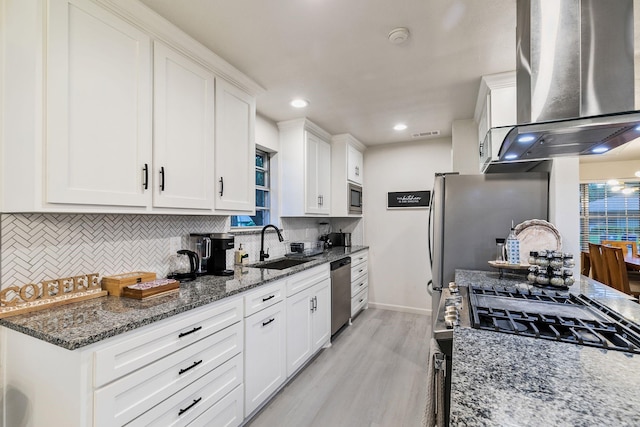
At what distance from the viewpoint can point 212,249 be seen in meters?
2.12

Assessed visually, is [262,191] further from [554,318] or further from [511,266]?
[554,318]

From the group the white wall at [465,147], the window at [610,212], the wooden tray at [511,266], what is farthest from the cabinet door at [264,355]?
the window at [610,212]

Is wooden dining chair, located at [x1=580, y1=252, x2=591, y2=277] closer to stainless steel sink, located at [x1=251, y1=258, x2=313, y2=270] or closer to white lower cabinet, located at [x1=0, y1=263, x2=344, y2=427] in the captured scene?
stainless steel sink, located at [x1=251, y1=258, x2=313, y2=270]

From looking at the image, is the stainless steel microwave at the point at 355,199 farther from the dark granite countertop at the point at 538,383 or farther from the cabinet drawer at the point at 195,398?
the dark granite countertop at the point at 538,383

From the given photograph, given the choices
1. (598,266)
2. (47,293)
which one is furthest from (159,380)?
(598,266)

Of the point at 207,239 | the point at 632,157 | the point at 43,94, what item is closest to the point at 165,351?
the point at 207,239

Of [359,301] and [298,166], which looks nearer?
[298,166]

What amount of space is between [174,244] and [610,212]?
24.8 feet

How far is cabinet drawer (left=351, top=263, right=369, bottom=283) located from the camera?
Answer: 367cm

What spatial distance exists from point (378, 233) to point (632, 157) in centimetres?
479

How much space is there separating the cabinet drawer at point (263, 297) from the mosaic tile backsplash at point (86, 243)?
25.5 inches

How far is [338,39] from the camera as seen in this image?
1.78 meters

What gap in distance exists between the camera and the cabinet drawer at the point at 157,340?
108 centimetres

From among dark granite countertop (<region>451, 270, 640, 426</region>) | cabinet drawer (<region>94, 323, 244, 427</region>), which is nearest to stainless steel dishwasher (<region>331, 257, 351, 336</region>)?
cabinet drawer (<region>94, 323, 244, 427</region>)
